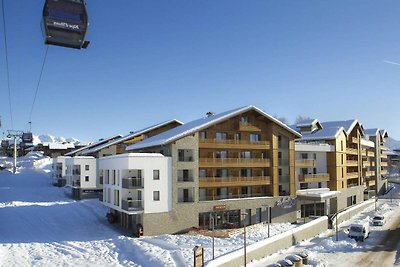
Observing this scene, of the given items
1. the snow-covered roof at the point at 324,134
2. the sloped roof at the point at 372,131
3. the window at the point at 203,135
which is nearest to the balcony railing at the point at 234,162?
the window at the point at 203,135

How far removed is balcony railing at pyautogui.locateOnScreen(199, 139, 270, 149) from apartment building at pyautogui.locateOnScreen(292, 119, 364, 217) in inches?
391

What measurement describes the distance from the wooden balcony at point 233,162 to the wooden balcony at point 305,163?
8.97m

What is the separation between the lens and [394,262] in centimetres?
3244

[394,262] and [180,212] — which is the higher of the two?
[180,212]

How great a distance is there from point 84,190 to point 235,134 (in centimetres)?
2810

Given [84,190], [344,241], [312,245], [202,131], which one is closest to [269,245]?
[312,245]

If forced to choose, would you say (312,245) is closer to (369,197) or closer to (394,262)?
(394,262)

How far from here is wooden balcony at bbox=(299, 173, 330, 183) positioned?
55438 millimetres

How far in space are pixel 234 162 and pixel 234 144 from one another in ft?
7.44

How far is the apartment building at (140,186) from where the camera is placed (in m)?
38.1

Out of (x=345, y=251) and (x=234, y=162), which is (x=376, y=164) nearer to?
(x=234, y=162)

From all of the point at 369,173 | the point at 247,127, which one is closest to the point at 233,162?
the point at 247,127

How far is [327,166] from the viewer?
6141 cm

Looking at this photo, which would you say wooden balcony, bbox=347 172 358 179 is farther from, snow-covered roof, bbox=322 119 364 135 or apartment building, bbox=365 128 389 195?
apartment building, bbox=365 128 389 195
